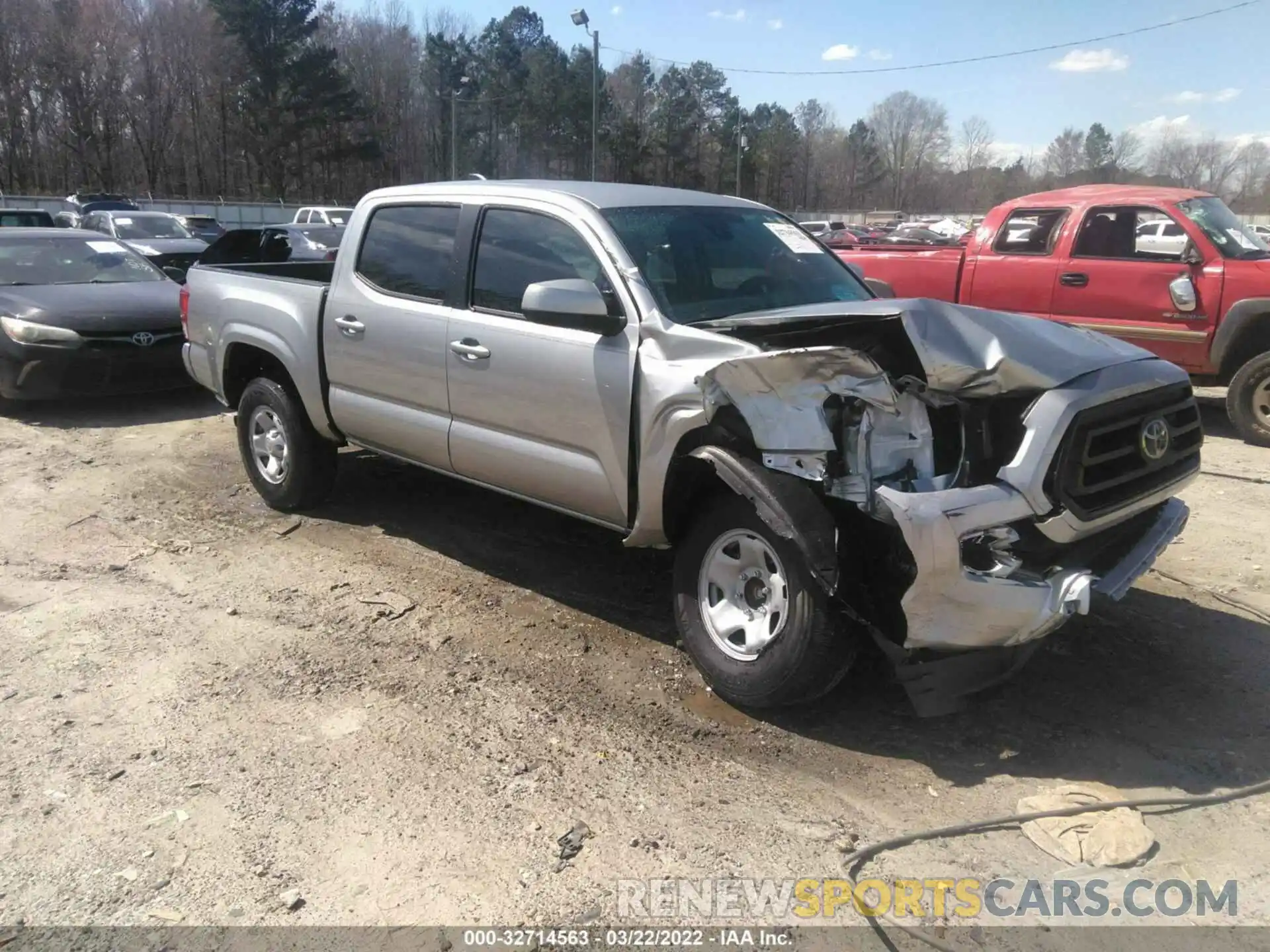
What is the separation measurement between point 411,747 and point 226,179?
7011cm

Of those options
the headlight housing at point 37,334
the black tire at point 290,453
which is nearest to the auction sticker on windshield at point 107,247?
the headlight housing at point 37,334

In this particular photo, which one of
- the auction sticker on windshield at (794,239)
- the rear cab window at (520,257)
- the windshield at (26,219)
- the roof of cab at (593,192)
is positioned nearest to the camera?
the rear cab window at (520,257)

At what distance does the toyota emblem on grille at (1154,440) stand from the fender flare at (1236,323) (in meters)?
5.18

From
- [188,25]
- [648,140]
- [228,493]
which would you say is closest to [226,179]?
[188,25]

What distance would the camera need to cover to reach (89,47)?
55812 mm

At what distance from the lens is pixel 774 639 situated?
3.52m

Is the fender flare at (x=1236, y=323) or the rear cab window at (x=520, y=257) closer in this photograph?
the rear cab window at (x=520, y=257)

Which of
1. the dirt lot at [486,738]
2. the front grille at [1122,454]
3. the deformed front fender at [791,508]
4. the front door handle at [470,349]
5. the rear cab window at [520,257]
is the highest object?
the rear cab window at [520,257]

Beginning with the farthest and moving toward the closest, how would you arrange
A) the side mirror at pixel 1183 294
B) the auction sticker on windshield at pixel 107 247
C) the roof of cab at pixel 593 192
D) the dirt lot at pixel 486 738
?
the auction sticker on windshield at pixel 107 247, the side mirror at pixel 1183 294, the roof of cab at pixel 593 192, the dirt lot at pixel 486 738

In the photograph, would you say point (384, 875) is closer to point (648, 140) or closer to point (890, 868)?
point (890, 868)

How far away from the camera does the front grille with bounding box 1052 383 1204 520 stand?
10.7 ft

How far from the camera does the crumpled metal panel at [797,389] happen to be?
322 centimetres

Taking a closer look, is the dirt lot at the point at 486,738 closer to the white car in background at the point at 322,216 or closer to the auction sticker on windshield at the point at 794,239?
the auction sticker on windshield at the point at 794,239

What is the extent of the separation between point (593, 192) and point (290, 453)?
261 centimetres
